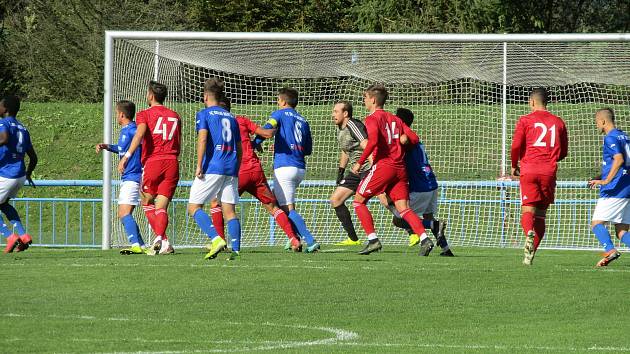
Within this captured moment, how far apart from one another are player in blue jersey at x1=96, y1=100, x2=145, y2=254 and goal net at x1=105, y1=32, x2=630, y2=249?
2.16 metres

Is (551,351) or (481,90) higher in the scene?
(481,90)

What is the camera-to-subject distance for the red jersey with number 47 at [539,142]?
13383mm

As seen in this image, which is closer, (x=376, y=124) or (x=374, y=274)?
(x=374, y=274)

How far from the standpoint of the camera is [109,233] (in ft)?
56.7

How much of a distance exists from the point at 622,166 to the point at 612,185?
0.26m

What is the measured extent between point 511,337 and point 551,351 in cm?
71

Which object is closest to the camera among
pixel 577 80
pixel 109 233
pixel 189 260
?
pixel 189 260

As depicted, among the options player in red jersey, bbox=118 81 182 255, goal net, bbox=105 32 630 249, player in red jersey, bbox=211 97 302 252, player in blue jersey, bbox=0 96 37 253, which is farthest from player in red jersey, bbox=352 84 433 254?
player in blue jersey, bbox=0 96 37 253

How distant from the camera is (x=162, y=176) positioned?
14.5m

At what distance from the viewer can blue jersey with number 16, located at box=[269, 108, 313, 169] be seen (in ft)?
53.0

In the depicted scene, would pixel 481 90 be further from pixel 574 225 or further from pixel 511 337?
pixel 511 337

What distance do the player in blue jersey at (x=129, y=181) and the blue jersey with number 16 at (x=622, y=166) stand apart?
576cm

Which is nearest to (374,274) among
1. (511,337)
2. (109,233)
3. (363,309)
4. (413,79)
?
(363,309)

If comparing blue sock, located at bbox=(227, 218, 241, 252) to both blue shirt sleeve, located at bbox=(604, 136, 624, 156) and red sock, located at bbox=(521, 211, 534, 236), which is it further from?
blue shirt sleeve, located at bbox=(604, 136, 624, 156)
